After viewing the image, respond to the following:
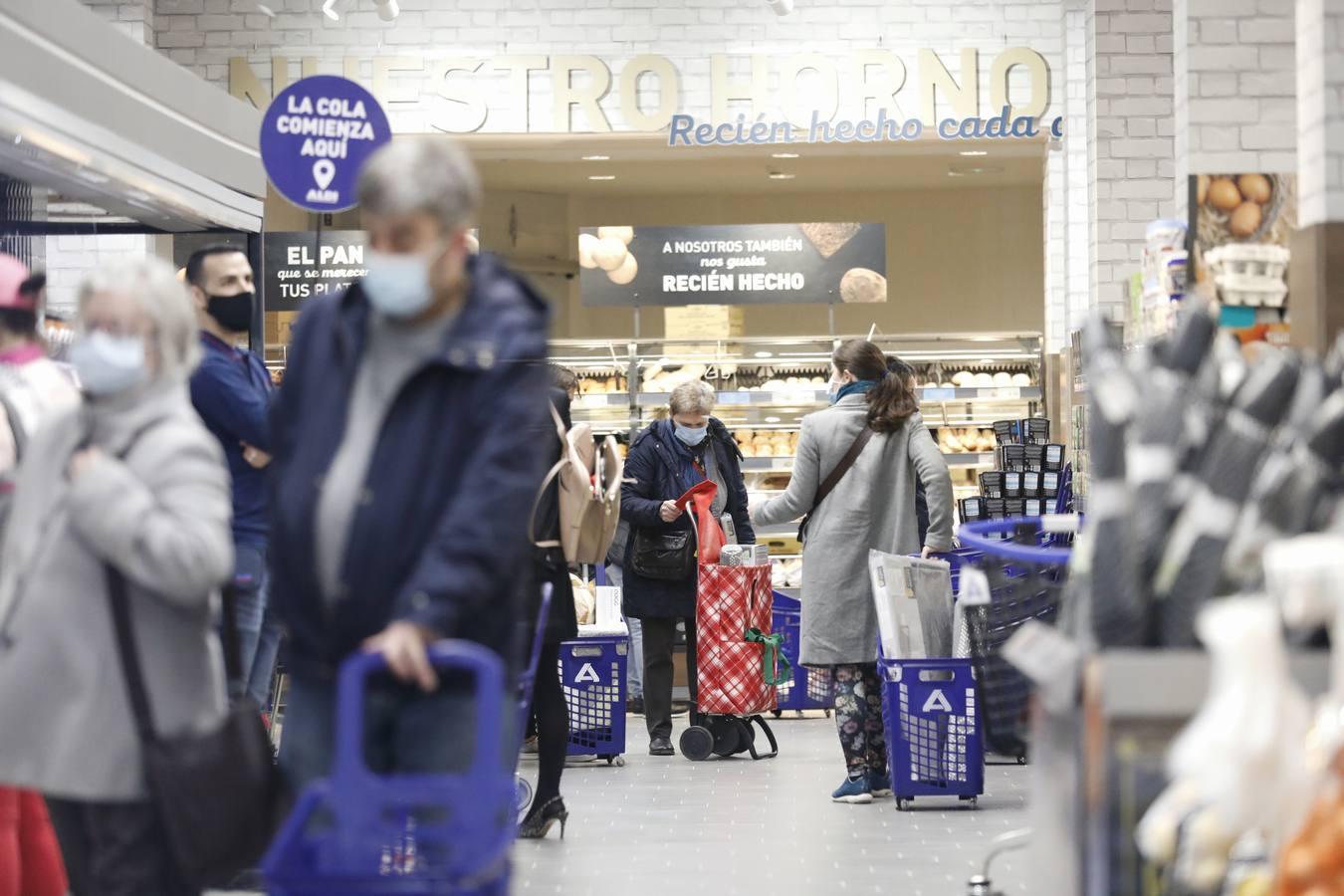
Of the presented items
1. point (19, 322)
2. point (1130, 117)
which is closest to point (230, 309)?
point (19, 322)

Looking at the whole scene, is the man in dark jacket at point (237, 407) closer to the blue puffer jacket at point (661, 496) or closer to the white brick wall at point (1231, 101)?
the white brick wall at point (1231, 101)

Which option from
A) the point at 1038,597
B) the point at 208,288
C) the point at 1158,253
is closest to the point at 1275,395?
the point at 1038,597

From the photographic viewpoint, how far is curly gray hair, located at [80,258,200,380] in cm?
320

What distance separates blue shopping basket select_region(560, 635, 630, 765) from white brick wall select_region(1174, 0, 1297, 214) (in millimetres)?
3157

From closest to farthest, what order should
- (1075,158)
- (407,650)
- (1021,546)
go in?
(407,650)
(1021,546)
(1075,158)

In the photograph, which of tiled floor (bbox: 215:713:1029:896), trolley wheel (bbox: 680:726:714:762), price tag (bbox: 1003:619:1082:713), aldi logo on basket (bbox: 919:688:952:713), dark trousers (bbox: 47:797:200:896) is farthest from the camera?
trolley wheel (bbox: 680:726:714:762)

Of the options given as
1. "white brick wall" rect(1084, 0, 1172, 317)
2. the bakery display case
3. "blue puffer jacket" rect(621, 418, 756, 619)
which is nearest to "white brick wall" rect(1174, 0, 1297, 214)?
"white brick wall" rect(1084, 0, 1172, 317)

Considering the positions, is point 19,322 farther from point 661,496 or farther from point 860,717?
point 661,496

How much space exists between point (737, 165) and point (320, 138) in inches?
393

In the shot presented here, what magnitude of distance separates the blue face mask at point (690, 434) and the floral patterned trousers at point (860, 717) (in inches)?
74.0

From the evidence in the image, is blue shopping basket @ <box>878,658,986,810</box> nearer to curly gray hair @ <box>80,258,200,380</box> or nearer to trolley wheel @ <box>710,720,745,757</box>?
trolley wheel @ <box>710,720,745,757</box>

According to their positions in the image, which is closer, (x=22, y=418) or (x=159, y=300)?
(x=159, y=300)

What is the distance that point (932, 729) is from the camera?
6809 mm

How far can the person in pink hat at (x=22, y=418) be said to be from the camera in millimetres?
3898
